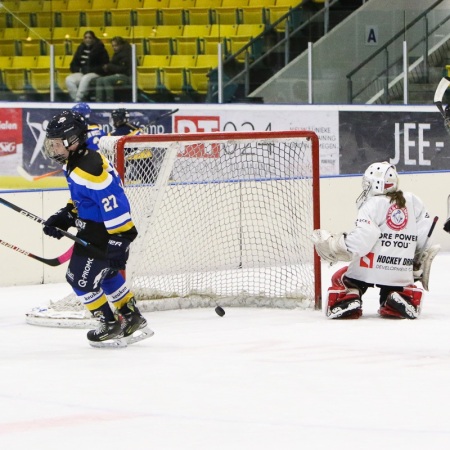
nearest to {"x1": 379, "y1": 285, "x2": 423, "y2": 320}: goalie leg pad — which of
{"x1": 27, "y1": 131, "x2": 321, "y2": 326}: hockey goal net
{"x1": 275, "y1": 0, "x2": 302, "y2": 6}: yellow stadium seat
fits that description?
{"x1": 27, "y1": 131, "x2": 321, "y2": 326}: hockey goal net

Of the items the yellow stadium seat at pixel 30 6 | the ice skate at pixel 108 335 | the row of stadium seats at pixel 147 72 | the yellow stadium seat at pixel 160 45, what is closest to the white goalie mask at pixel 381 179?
the ice skate at pixel 108 335

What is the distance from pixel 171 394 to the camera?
4023 mm

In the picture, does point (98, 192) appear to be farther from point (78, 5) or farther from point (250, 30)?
point (78, 5)

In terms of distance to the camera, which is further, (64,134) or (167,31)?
(167,31)

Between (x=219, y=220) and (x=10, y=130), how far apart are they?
13.3ft

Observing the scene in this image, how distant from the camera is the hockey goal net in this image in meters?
6.16

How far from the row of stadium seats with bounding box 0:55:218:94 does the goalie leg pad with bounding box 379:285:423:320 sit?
19.1 ft

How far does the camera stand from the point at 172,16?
41.0ft

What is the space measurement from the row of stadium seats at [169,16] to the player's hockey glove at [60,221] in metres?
6.94

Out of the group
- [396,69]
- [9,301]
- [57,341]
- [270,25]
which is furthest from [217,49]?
[57,341]

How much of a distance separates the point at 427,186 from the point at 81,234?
4667 mm

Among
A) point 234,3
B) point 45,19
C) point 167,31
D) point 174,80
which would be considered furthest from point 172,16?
point 45,19

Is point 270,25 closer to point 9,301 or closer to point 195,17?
point 195,17

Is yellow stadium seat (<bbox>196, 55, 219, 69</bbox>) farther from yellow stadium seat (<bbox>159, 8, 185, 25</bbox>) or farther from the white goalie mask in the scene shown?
the white goalie mask
